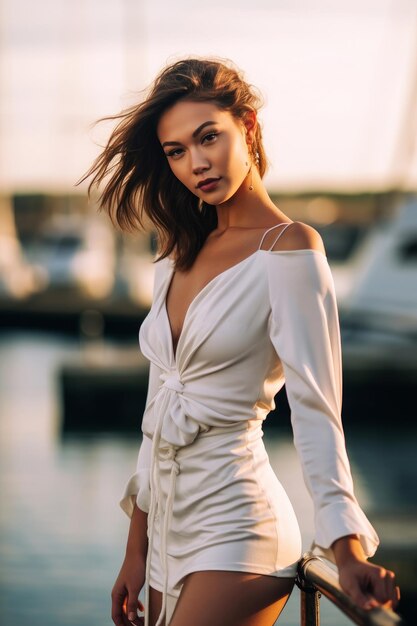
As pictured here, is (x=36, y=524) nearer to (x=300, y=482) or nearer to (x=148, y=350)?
(x=300, y=482)

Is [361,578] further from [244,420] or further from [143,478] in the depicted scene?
[143,478]

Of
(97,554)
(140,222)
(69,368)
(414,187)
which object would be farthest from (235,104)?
(414,187)

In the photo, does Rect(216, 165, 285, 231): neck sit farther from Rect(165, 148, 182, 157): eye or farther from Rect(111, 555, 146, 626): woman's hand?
Rect(111, 555, 146, 626): woman's hand

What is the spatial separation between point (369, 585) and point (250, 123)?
100 centimetres

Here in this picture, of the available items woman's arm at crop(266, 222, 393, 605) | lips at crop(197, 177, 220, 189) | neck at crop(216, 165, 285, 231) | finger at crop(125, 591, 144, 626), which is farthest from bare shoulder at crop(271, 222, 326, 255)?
finger at crop(125, 591, 144, 626)

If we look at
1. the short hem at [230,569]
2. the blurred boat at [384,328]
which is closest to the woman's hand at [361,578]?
the short hem at [230,569]

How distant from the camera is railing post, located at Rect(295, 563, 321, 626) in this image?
247 cm

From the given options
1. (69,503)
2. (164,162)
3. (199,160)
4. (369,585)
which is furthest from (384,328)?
(369,585)

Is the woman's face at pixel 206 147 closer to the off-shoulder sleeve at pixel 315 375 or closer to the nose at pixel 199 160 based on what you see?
the nose at pixel 199 160

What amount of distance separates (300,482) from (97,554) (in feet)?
10.6

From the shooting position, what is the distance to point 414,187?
22734 millimetres

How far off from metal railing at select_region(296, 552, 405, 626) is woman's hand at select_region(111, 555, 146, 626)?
36 cm

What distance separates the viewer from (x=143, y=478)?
2705 millimetres

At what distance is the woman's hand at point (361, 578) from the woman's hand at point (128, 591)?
606mm
